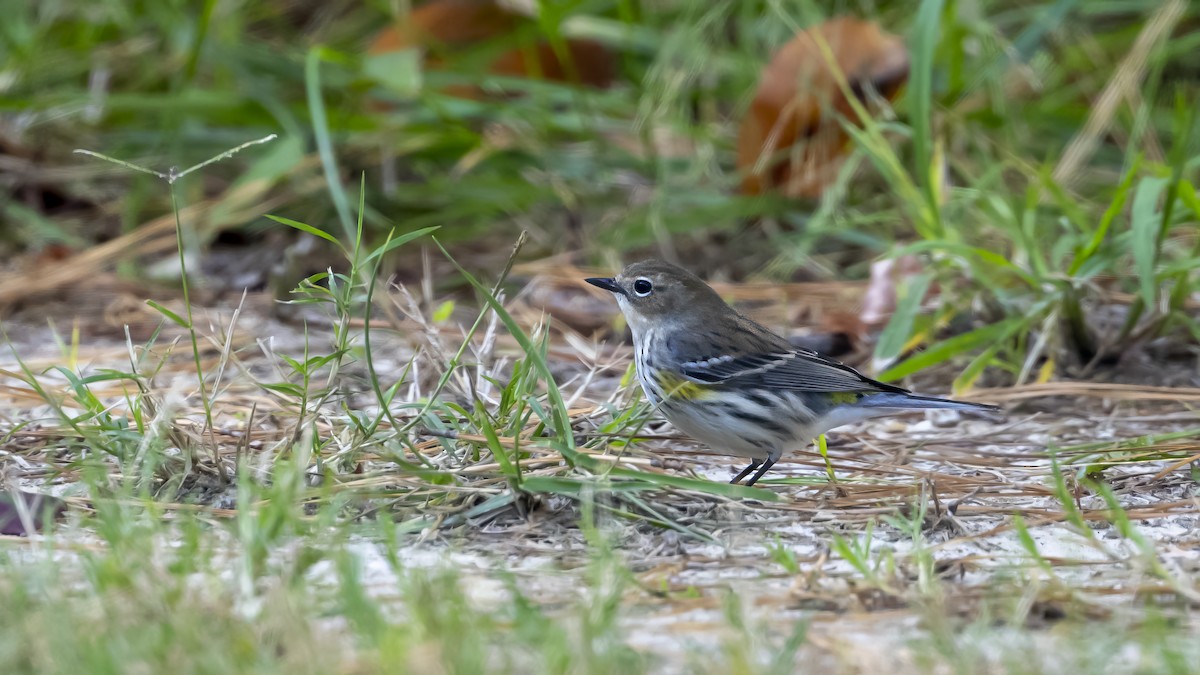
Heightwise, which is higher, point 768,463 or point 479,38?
point 479,38

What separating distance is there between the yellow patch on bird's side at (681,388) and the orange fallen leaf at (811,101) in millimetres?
2003

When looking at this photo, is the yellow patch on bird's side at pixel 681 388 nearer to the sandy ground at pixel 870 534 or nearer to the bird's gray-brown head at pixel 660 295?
the sandy ground at pixel 870 534

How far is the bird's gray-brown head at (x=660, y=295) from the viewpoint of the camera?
3.73m

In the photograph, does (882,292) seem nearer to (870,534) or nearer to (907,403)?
(907,403)

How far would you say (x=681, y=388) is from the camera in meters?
3.10

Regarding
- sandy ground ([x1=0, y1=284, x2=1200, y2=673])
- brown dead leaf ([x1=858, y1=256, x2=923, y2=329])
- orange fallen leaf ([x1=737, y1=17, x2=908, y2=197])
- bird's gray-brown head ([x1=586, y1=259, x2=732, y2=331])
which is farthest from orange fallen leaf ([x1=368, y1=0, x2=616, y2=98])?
sandy ground ([x1=0, y1=284, x2=1200, y2=673])

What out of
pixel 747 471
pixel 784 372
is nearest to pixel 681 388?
pixel 747 471

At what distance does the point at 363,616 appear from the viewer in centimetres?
187

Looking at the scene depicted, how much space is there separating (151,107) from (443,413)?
319 cm

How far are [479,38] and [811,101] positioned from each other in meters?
1.68

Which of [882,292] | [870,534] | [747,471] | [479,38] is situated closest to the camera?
[870,534]

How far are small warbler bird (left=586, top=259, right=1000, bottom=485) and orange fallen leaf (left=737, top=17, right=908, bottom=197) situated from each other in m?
1.54

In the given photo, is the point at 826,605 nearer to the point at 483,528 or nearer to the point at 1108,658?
the point at 1108,658

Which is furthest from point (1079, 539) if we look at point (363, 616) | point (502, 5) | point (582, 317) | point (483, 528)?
point (502, 5)
